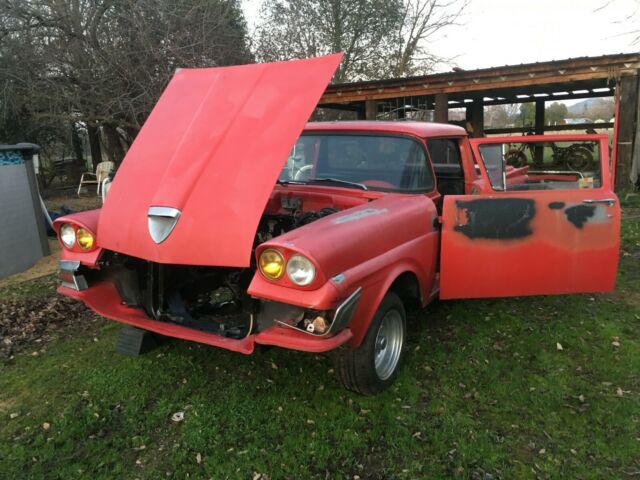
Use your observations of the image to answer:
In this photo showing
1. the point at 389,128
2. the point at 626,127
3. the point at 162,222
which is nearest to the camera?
the point at 162,222

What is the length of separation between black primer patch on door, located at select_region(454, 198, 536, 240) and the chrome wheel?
0.87 metres

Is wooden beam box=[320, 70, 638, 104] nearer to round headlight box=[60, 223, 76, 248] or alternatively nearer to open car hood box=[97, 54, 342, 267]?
open car hood box=[97, 54, 342, 267]

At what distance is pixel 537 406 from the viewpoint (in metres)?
2.99

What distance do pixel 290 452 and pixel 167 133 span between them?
2.23m

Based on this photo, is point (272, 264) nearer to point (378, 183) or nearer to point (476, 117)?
point (378, 183)

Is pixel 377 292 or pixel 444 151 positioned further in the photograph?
pixel 444 151

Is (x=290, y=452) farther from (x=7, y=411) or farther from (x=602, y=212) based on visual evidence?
(x=602, y=212)

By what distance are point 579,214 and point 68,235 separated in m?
3.72

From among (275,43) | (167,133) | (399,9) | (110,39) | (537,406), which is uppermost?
(399,9)

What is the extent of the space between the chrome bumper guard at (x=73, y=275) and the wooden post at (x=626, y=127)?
33.2ft

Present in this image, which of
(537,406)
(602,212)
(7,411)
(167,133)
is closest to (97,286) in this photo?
(7,411)

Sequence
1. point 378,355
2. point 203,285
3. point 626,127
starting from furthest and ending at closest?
point 626,127, point 203,285, point 378,355

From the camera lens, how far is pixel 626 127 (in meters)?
9.61

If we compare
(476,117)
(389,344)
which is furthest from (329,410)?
(476,117)
